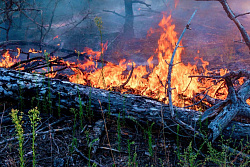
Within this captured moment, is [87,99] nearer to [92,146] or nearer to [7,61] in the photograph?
[92,146]

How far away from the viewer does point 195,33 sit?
1183 cm

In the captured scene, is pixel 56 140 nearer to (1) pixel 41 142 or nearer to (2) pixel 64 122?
(1) pixel 41 142

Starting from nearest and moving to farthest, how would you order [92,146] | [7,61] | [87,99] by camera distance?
1. [92,146]
2. [87,99]
3. [7,61]

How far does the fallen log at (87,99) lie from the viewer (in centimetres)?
287

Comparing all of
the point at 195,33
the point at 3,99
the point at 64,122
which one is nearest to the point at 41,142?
the point at 64,122

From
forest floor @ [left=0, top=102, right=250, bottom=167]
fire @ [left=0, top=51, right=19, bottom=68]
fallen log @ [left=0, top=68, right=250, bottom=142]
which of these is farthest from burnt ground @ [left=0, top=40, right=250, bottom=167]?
fire @ [left=0, top=51, right=19, bottom=68]

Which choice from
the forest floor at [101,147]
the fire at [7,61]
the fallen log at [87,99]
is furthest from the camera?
the fire at [7,61]

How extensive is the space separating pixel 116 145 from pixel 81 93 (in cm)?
91

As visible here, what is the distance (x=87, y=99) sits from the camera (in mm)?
3061

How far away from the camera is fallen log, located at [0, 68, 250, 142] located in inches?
113

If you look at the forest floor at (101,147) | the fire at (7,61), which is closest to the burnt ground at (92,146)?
the forest floor at (101,147)

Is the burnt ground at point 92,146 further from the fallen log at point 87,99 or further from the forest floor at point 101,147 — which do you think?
the fallen log at point 87,99

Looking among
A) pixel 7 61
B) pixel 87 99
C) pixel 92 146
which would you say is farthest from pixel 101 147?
pixel 7 61

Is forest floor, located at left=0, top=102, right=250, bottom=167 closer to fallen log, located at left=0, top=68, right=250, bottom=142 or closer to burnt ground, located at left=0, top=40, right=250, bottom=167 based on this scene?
burnt ground, located at left=0, top=40, right=250, bottom=167
